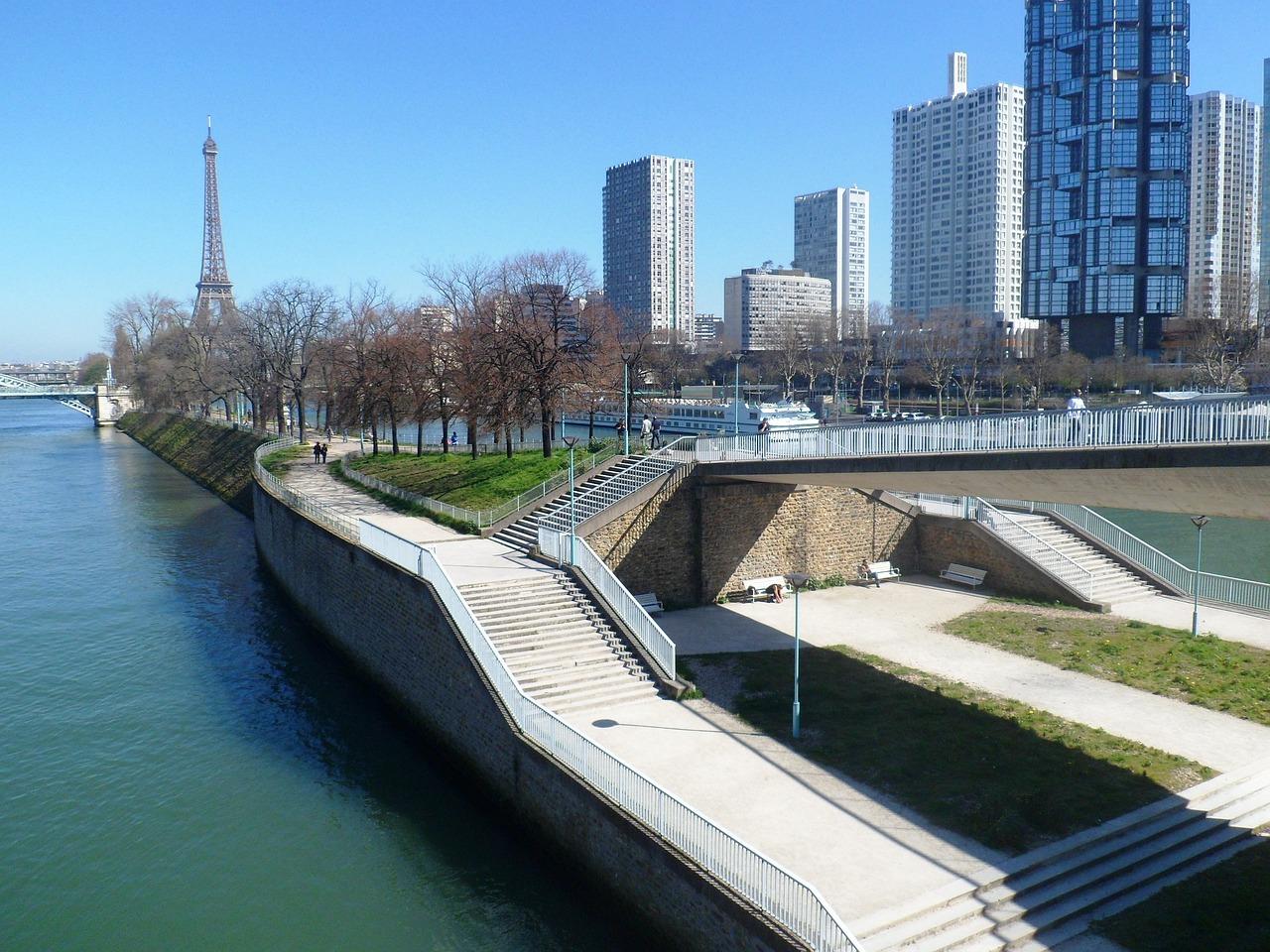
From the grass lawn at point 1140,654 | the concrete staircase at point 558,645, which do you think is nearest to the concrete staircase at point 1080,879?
the grass lawn at point 1140,654

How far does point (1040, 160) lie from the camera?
8975cm

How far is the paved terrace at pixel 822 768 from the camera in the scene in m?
12.8

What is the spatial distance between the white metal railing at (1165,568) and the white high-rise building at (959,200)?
149 m

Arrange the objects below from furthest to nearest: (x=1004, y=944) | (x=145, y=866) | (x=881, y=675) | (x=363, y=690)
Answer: (x=363, y=690)
(x=881, y=675)
(x=145, y=866)
(x=1004, y=944)

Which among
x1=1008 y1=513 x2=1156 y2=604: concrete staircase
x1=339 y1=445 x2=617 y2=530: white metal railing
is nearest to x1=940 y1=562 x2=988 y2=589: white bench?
x1=1008 y1=513 x2=1156 y2=604: concrete staircase

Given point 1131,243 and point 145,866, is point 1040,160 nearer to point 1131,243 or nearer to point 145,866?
point 1131,243

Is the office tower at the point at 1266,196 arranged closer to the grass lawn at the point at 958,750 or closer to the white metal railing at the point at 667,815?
the grass lawn at the point at 958,750

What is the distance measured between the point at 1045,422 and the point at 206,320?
82.5 m

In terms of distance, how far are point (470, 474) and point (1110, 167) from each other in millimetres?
70825

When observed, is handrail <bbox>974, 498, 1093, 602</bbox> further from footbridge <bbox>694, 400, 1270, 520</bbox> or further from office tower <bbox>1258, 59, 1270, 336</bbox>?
office tower <bbox>1258, 59, 1270, 336</bbox>

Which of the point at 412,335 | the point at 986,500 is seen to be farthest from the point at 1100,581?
the point at 412,335

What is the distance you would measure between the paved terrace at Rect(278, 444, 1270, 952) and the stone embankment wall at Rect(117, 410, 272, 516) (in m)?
32.2

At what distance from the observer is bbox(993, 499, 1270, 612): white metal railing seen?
25516 mm

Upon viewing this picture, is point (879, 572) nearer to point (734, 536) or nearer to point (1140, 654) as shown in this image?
point (734, 536)
